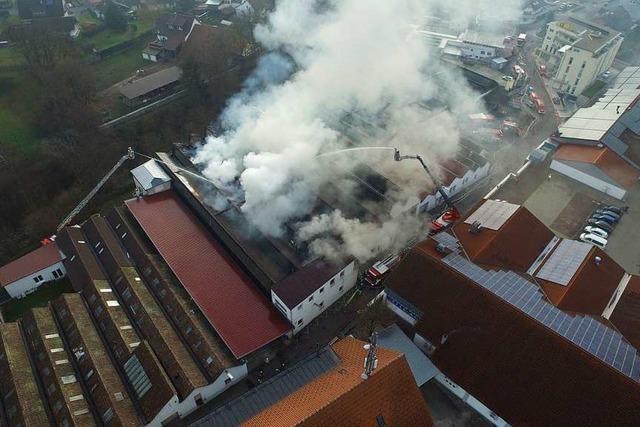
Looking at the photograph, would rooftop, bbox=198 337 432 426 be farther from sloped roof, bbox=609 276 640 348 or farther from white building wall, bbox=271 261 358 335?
sloped roof, bbox=609 276 640 348

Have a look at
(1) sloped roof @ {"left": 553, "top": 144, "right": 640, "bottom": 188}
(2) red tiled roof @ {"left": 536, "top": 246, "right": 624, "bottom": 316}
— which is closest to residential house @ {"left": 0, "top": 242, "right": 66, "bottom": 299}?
(2) red tiled roof @ {"left": 536, "top": 246, "right": 624, "bottom": 316}

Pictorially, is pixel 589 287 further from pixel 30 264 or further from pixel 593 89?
pixel 593 89

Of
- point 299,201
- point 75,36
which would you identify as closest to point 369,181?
point 299,201

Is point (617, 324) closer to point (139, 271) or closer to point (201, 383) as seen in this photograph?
point (201, 383)

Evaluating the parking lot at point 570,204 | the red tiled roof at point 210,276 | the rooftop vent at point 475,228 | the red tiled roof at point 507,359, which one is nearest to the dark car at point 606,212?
the parking lot at point 570,204

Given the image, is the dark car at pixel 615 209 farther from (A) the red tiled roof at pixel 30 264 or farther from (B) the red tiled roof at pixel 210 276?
(A) the red tiled roof at pixel 30 264

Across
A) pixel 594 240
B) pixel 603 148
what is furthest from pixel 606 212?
pixel 603 148

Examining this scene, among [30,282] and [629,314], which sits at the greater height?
[629,314]
